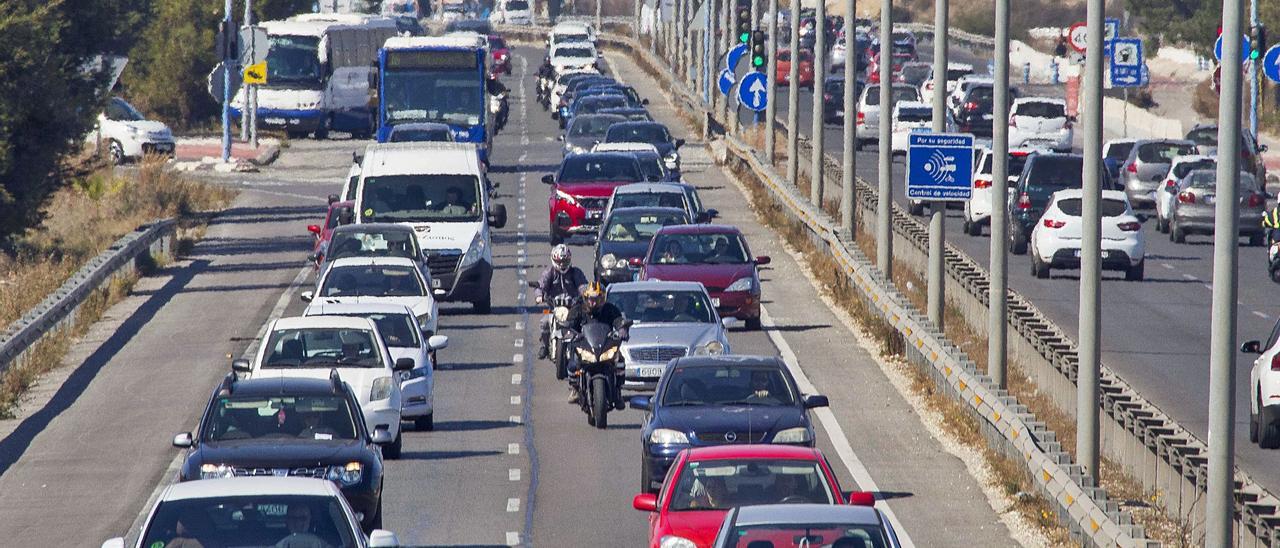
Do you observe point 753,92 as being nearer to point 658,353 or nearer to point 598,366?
point 658,353

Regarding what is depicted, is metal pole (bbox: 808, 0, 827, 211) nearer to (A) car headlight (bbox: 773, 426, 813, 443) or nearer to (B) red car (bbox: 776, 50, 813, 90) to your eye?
(A) car headlight (bbox: 773, 426, 813, 443)

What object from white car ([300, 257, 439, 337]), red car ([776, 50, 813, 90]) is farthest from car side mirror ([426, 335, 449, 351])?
red car ([776, 50, 813, 90])

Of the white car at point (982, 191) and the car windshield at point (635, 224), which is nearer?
the car windshield at point (635, 224)

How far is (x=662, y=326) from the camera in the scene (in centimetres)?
2623

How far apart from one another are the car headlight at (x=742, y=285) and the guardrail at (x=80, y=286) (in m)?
8.90

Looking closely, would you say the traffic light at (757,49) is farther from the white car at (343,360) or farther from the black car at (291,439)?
the black car at (291,439)

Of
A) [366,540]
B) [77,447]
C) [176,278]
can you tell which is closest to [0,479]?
[77,447]

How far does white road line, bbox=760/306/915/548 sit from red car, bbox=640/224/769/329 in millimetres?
633

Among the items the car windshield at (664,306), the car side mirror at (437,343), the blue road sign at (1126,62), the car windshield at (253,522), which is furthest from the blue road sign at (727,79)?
the car windshield at (253,522)

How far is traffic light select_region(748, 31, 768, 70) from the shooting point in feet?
173

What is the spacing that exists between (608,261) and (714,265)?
5.13 ft

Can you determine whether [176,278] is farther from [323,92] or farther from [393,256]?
[323,92]

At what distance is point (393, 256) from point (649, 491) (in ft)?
40.5

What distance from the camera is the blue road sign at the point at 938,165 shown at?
27.7 m
